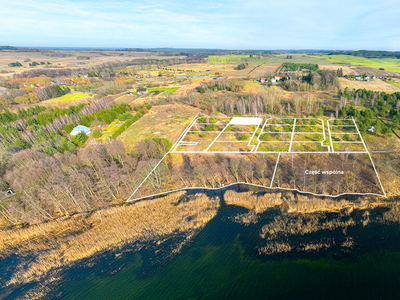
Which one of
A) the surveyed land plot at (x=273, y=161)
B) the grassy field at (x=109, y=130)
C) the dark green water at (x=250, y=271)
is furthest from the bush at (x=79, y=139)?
Answer: the dark green water at (x=250, y=271)

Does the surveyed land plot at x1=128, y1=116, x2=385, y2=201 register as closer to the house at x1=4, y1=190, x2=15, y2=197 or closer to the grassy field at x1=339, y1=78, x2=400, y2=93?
the house at x1=4, y1=190, x2=15, y2=197

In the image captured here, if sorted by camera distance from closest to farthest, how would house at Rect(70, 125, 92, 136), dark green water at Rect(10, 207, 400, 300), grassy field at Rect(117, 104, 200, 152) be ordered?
dark green water at Rect(10, 207, 400, 300) → house at Rect(70, 125, 92, 136) → grassy field at Rect(117, 104, 200, 152)

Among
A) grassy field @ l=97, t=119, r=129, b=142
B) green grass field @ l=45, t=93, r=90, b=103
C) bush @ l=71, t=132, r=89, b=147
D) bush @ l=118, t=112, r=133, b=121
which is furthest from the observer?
green grass field @ l=45, t=93, r=90, b=103

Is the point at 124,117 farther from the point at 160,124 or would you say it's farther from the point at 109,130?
the point at 160,124

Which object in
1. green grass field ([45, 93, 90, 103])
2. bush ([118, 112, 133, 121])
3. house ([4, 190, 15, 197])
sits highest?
green grass field ([45, 93, 90, 103])

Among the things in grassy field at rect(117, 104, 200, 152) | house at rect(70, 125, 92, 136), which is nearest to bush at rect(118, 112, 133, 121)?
grassy field at rect(117, 104, 200, 152)

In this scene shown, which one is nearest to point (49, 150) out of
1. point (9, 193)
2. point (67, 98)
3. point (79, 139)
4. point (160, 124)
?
point (79, 139)
